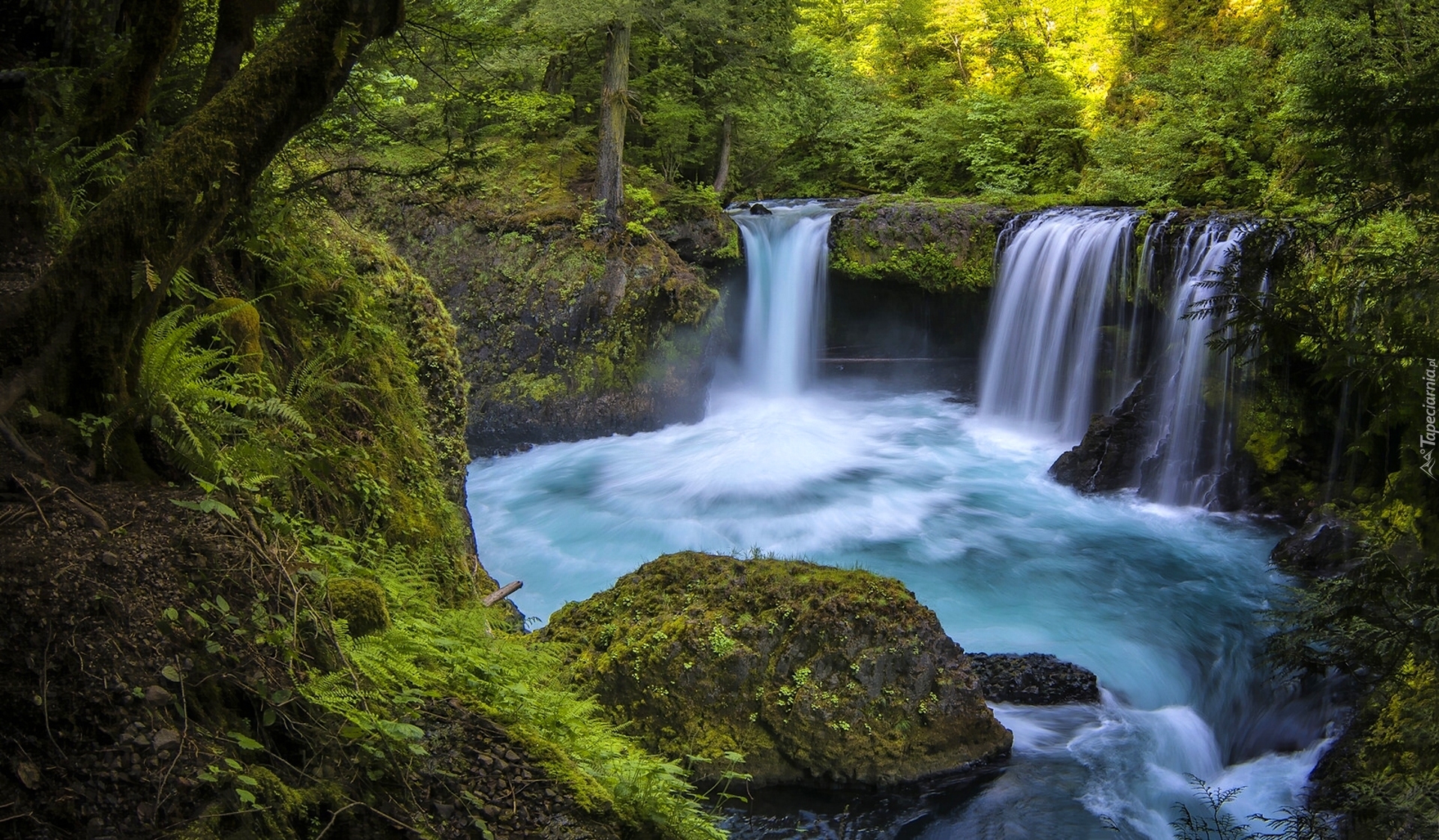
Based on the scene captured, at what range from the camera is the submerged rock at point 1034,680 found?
7.46 metres

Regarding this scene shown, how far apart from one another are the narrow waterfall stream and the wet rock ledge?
0.30 meters

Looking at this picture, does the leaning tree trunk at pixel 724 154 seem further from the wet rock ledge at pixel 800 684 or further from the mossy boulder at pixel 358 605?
the mossy boulder at pixel 358 605

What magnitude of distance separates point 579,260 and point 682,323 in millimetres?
2110

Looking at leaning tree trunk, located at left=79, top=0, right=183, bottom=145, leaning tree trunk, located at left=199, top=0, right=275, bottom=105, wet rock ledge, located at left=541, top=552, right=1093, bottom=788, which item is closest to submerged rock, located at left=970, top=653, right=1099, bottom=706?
wet rock ledge, located at left=541, top=552, right=1093, bottom=788

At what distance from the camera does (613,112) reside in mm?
15336

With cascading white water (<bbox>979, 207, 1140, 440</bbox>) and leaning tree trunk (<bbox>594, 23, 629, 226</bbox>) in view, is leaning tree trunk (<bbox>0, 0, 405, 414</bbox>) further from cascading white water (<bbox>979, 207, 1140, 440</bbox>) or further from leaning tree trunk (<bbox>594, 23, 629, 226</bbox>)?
cascading white water (<bbox>979, 207, 1140, 440</bbox>)

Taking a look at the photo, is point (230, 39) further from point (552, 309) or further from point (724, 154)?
point (724, 154)

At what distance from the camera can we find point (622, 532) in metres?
11.8

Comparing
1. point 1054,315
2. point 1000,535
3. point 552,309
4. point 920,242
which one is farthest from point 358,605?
point 920,242

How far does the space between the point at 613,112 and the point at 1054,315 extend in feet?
27.1

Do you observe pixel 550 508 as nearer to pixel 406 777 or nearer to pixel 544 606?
pixel 544 606

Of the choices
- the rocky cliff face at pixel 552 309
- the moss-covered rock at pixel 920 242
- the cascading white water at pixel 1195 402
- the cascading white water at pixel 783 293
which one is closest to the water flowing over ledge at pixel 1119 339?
the cascading white water at pixel 1195 402

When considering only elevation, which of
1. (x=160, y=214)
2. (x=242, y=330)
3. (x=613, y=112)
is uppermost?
(x=613, y=112)

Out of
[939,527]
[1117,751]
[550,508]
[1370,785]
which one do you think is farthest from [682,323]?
[1370,785]
